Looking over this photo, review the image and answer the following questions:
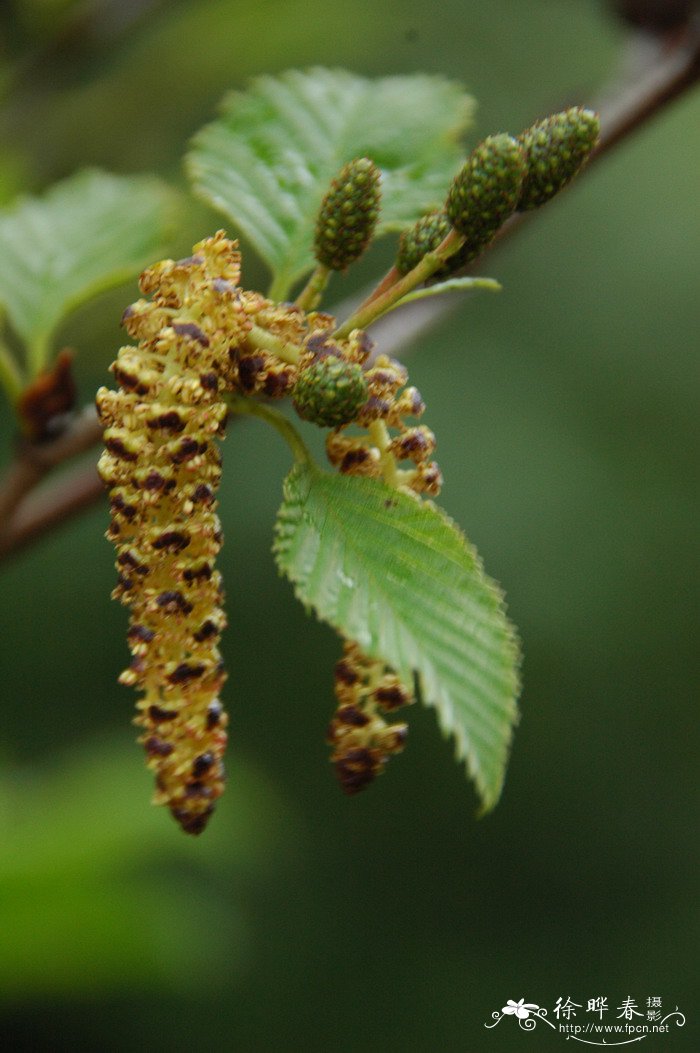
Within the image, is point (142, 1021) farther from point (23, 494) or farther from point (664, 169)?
point (664, 169)

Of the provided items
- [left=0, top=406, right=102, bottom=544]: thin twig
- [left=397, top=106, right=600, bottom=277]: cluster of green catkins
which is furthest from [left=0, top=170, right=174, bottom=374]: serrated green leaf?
[left=397, top=106, right=600, bottom=277]: cluster of green catkins

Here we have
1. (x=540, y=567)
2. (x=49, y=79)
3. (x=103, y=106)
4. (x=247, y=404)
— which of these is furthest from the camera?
(x=540, y=567)

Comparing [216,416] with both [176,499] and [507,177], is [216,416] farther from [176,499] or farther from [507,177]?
[507,177]

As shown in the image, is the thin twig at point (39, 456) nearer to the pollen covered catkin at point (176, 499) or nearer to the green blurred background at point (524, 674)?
the pollen covered catkin at point (176, 499)

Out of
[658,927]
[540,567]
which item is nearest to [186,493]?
[540,567]

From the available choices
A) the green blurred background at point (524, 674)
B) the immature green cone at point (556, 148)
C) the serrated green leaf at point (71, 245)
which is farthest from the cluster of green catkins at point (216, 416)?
the green blurred background at point (524, 674)

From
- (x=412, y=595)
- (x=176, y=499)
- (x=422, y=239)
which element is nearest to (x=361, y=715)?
(x=412, y=595)

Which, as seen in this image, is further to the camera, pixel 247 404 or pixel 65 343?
pixel 65 343

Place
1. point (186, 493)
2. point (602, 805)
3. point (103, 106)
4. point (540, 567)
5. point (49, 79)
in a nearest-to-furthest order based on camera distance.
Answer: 1. point (186, 493)
2. point (49, 79)
3. point (103, 106)
4. point (540, 567)
5. point (602, 805)

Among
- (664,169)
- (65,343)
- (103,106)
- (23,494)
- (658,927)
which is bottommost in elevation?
(658,927)
